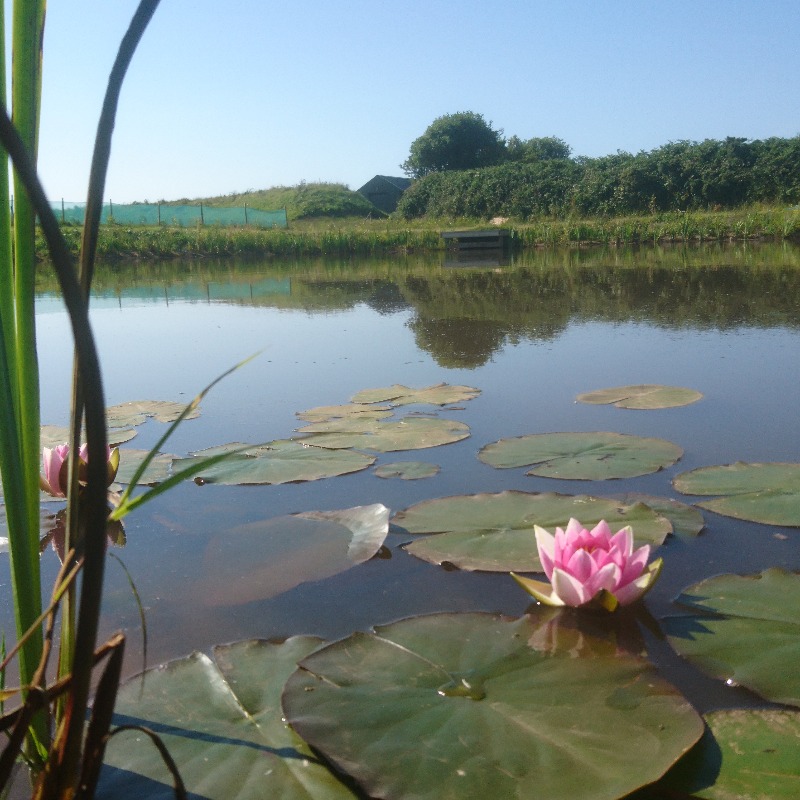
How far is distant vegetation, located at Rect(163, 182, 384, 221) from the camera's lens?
20219 mm

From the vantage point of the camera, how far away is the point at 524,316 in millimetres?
4016

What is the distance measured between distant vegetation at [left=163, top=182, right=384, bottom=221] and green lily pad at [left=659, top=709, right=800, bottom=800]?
1985cm

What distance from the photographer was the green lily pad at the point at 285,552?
1075 millimetres

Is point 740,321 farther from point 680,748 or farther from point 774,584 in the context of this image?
point 680,748

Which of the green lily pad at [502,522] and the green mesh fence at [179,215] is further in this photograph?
the green mesh fence at [179,215]

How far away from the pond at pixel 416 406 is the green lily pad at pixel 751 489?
2 cm

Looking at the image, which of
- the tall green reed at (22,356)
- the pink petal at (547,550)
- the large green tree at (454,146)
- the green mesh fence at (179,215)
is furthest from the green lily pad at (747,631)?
the large green tree at (454,146)

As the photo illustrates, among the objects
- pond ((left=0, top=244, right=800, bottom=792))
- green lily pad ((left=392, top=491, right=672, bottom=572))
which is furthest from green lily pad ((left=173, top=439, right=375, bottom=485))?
green lily pad ((left=392, top=491, right=672, bottom=572))

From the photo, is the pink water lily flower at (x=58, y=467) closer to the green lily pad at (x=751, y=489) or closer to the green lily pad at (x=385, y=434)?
the green lily pad at (x=385, y=434)

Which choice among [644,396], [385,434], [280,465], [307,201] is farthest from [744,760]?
[307,201]

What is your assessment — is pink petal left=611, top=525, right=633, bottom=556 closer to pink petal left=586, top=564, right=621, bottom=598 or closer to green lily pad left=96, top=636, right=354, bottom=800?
pink petal left=586, top=564, right=621, bottom=598

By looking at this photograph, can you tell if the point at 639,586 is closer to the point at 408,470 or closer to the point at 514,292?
the point at 408,470

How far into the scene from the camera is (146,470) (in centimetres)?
169

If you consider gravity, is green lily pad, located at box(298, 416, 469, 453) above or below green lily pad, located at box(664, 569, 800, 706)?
above
